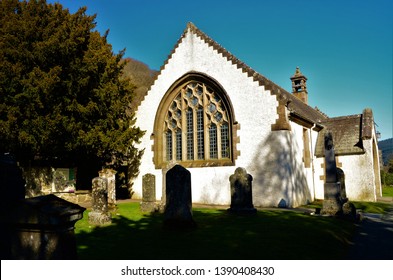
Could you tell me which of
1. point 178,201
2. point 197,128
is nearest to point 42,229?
point 178,201

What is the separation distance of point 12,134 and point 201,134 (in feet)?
35.4

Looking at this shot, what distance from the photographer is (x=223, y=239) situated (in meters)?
8.66

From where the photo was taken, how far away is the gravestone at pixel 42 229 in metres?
3.60

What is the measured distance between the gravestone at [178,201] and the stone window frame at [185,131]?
8339 mm

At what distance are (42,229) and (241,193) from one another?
11295 mm

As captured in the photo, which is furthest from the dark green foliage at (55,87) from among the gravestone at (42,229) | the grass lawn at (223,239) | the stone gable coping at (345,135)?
the stone gable coping at (345,135)

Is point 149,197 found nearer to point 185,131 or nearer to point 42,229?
point 185,131

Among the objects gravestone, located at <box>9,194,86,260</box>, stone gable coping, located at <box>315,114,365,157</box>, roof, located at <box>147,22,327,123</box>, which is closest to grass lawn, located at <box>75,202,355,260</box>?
gravestone, located at <box>9,194,86,260</box>

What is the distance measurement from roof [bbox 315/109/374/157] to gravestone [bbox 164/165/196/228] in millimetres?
13550

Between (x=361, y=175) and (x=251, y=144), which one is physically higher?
(x=251, y=144)

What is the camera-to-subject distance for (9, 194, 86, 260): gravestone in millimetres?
3596

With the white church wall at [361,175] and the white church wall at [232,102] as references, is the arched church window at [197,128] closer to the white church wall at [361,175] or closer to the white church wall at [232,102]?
the white church wall at [232,102]

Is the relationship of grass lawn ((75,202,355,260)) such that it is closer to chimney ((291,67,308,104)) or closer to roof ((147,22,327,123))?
roof ((147,22,327,123))

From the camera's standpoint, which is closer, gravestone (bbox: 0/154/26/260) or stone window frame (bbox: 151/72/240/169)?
gravestone (bbox: 0/154/26/260)
